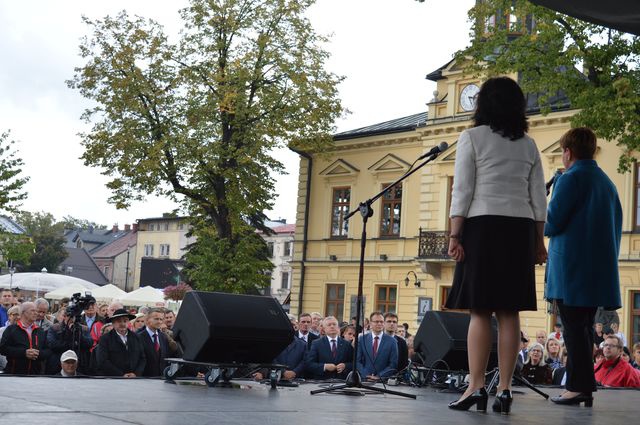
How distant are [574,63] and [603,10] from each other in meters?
17.8

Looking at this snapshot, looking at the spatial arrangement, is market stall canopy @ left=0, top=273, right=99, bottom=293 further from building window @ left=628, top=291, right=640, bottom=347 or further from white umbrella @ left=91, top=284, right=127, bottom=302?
building window @ left=628, top=291, right=640, bottom=347

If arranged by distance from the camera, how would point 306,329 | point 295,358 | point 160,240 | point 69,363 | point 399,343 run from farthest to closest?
point 160,240
point 306,329
point 399,343
point 295,358
point 69,363

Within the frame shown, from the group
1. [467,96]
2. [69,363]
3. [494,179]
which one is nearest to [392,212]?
[467,96]

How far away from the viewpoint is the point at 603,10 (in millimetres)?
5215

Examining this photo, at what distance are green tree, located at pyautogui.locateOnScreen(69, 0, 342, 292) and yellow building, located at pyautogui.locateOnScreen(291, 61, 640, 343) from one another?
3.54m

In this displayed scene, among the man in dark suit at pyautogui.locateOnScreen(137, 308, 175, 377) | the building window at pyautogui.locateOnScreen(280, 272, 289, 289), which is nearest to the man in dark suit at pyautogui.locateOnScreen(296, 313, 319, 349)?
the man in dark suit at pyautogui.locateOnScreen(137, 308, 175, 377)

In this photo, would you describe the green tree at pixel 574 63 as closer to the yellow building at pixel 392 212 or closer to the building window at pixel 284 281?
the yellow building at pixel 392 212

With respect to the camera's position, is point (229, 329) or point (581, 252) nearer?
point (581, 252)

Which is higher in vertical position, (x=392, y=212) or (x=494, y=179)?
(x=392, y=212)

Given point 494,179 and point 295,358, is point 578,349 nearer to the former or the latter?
point 494,179

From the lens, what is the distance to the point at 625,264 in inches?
1222

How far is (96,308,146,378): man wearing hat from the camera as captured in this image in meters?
11.9

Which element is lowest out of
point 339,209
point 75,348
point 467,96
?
point 75,348

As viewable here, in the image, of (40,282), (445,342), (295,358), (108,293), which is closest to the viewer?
(445,342)
